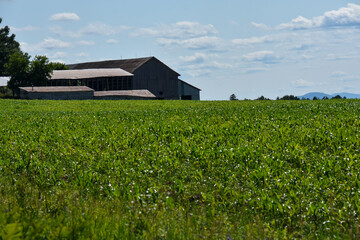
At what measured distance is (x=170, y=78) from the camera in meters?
91.2

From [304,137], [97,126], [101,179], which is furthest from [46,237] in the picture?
[97,126]

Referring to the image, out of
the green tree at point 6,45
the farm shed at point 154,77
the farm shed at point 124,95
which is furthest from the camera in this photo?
the green tree at point 6,45

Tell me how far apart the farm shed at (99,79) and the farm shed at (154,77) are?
1.74m

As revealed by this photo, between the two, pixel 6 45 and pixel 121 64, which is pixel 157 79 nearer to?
pixel 121 64

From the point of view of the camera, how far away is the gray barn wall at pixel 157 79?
287 ft

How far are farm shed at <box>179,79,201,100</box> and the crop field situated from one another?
73239 mm

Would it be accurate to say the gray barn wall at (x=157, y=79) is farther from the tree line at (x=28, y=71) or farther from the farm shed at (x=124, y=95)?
the tree line at (x=28, y=71)

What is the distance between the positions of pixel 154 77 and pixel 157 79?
0.71 meters

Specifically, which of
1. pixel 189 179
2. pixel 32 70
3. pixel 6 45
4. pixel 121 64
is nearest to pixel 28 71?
pixel 32 70

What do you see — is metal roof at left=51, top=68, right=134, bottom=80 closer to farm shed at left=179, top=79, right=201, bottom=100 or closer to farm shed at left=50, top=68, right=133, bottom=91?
farm shed at left=50, top=68, right=133, bottom=91

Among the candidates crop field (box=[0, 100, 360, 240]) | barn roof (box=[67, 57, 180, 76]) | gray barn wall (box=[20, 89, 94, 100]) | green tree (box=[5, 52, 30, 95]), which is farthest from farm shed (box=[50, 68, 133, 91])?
crop field (box=[0, 100, 360, 240])

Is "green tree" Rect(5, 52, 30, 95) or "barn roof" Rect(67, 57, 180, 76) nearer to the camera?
"green tree" Rect(5, 52, 30, 95)

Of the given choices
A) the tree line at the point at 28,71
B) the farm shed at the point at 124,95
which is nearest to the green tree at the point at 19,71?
the tree line at the point at 28,71

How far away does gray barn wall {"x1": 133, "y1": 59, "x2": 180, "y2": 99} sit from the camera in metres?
87.6
